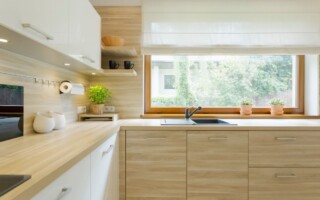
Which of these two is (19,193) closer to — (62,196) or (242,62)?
(62,196)

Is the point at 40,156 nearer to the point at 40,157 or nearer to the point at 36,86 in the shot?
the point at 40,157

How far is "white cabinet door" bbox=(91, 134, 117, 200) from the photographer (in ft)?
4.65

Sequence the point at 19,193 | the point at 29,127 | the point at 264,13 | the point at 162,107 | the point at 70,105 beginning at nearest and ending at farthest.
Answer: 1. the point at 19,193
2. the point at 29,127
3. the point at 70,105
4. the point at 264,13
5. the point at 162,107

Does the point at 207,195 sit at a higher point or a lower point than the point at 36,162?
lower

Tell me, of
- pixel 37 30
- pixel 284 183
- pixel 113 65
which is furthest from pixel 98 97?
pixel 284 183

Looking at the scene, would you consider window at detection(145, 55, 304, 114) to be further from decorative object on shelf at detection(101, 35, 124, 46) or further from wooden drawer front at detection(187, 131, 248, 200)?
wooden drawer front at detection(187, 131, 248, 200)

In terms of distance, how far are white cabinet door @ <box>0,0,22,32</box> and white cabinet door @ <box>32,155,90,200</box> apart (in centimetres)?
61

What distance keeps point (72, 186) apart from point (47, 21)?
80cm

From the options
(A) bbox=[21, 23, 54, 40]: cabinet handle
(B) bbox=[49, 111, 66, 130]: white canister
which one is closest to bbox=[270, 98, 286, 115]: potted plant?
(B) bbox=[49, 111, 66, 130]: white canister

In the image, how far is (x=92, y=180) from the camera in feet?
4.57

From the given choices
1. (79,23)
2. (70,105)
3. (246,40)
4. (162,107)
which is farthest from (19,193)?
(246,40)

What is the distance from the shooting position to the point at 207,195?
211 cm

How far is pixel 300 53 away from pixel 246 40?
23.5 inches

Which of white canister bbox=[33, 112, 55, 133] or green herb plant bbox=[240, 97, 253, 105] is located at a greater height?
green herb plant bbox=[240, 97, 253, 105]
